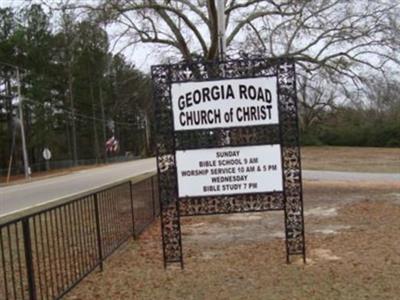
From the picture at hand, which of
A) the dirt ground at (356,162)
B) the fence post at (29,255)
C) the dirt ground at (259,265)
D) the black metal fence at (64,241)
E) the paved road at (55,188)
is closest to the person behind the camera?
the fence post at (29,255)

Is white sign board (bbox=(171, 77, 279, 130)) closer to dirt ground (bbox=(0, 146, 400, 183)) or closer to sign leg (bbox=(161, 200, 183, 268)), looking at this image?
sign leg (bbox=(161, 200, 183, 268))

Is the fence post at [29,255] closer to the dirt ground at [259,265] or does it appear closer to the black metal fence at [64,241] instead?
the black metal fence at [64,241]

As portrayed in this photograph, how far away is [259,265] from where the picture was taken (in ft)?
25.6

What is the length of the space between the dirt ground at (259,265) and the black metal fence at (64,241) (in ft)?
0.77

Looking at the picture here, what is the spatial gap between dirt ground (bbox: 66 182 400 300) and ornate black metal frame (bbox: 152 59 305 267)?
19.7 inches

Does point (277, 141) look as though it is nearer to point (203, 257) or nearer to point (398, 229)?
point (203, 257)

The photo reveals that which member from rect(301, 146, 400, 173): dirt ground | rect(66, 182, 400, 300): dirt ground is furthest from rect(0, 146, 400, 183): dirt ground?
rect(66, 182, 400, 300): dirt ground

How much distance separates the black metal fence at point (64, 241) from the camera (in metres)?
5.48

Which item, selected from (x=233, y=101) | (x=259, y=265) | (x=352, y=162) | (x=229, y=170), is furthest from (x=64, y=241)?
(x=352, y=162)

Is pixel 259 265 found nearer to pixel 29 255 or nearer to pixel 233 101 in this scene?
pixel 233 101

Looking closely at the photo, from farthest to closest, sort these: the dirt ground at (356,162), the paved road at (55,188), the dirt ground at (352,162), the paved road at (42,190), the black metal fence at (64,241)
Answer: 1. the dirt ground at (352,162)
2. the dirt ground at (356,162)
3. the paved road at (55,188)
4. the paved road at (42,190)
5. the black metal fence at (64,241)

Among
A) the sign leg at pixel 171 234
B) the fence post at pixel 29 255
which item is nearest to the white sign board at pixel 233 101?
the sign leg at pixel 171 234

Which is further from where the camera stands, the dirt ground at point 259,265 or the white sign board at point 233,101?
the white sign board at point 233,101

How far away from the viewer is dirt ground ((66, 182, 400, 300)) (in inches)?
255
